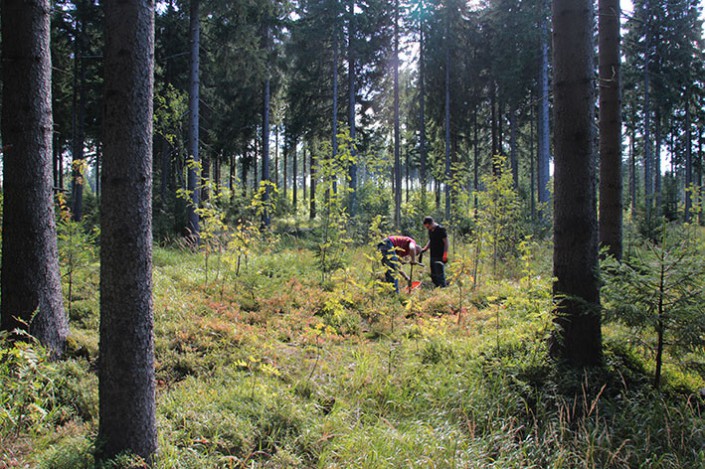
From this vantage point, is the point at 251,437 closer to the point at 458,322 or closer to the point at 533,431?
the point at 533,431

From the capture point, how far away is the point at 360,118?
921 inches

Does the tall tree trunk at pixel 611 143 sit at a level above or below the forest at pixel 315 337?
above

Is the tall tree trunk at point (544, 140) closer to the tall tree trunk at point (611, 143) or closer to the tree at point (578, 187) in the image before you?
the tall tree trunk at point (611, 143)

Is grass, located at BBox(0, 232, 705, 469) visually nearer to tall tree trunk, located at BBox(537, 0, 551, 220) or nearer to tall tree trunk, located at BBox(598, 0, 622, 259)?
tall tree trunk, located at BBox(598, 0, 622, 259)

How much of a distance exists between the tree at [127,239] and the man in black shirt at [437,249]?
7.08 metres

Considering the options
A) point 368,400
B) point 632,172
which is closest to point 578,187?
point 368,400

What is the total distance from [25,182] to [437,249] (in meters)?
7.51

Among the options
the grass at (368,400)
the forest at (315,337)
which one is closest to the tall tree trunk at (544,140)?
the forest at (315,337)

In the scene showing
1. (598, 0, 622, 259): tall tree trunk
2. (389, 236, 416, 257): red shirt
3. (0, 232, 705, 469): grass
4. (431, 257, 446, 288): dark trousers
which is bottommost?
(0, 232, 705, 469): grass

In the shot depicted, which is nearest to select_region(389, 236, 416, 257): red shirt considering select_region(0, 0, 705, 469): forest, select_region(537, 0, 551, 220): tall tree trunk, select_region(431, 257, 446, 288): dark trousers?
select_region(0, 0, 705, 469): forest

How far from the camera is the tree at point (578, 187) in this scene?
14.0 feet

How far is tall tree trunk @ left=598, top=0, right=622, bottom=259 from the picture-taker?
19.4ft

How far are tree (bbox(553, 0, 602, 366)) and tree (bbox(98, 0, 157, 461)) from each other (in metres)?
3.80

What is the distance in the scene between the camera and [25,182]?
4234 mm
